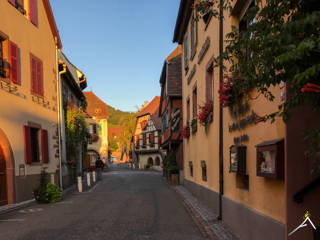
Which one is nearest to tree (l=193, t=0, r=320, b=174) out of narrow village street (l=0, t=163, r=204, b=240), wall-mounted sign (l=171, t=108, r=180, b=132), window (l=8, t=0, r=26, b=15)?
narrow village street (l=0, t=163, r=204, b=240)

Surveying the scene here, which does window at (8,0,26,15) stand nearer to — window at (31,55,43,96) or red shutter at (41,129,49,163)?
window at (31,55,43,96)

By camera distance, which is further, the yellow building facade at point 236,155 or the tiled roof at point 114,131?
the tiled roof at point 114,131

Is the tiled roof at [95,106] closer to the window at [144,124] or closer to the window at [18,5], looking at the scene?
the window at [144,124]

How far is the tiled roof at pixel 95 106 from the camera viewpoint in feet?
128

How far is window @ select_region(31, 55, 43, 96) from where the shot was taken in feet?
40.0

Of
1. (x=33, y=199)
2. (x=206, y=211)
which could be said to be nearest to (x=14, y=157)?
(x=33, y=199)

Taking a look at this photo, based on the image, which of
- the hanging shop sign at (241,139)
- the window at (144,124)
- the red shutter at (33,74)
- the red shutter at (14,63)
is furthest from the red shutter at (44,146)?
the window at (144,124)

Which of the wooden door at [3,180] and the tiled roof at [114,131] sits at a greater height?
the tiled roof at [114,131]

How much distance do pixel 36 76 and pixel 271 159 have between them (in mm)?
10909

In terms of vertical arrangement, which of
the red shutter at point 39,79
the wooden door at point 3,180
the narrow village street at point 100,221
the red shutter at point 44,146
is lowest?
the narrow village street at point 100,221

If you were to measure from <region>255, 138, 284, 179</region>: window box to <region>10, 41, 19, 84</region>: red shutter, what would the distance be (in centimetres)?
920

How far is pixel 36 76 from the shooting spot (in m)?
12.5

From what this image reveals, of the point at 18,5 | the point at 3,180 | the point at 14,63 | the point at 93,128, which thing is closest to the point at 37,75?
the point at 14,63

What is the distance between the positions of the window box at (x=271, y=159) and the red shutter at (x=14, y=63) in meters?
9.20
